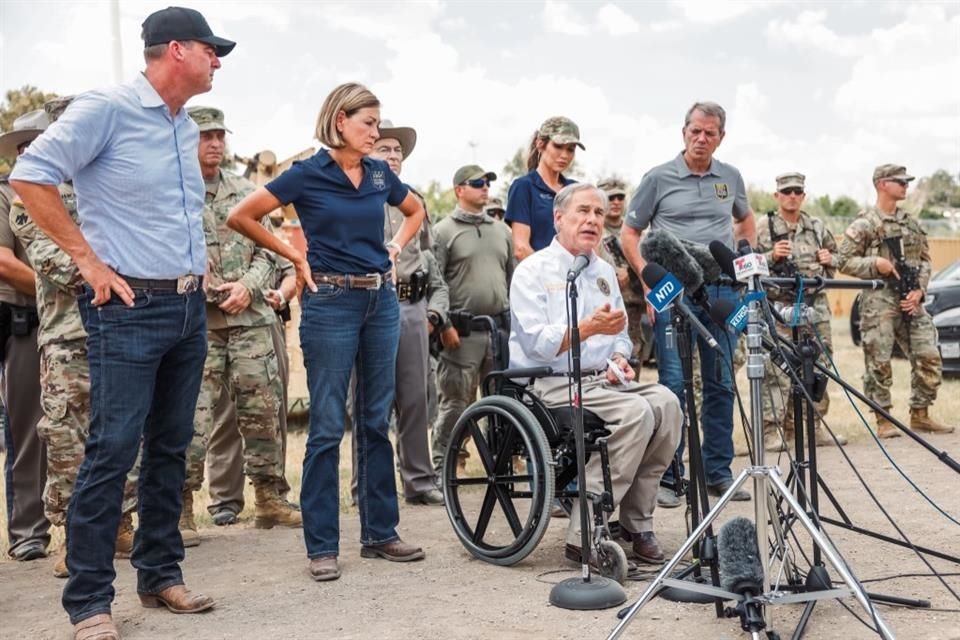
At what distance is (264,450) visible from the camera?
613 cm

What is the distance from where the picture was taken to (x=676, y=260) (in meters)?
4.30

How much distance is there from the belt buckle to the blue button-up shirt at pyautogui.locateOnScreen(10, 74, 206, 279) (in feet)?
0.08

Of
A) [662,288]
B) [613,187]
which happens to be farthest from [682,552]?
[613,187]

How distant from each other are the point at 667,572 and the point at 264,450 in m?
3.00

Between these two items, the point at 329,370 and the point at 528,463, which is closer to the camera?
the point at 329,370

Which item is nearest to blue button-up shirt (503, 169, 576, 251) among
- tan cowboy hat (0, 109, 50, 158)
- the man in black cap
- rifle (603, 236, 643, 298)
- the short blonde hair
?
the short blonde hair

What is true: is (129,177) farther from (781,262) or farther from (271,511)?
(781,262)

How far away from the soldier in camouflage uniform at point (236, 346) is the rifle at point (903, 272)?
5.31m

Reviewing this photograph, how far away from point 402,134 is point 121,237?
2.95 metres

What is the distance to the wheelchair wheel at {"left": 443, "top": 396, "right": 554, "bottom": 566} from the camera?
4855 millimetres

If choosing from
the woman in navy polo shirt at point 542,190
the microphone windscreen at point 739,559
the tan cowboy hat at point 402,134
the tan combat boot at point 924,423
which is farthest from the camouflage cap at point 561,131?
the tan combat boot at point 924,423

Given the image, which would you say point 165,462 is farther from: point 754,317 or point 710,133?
point 710,133

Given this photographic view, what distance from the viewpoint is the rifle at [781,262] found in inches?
315

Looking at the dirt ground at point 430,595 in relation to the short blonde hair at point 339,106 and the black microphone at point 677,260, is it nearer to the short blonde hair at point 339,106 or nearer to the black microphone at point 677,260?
the black microphone at point 677,260
